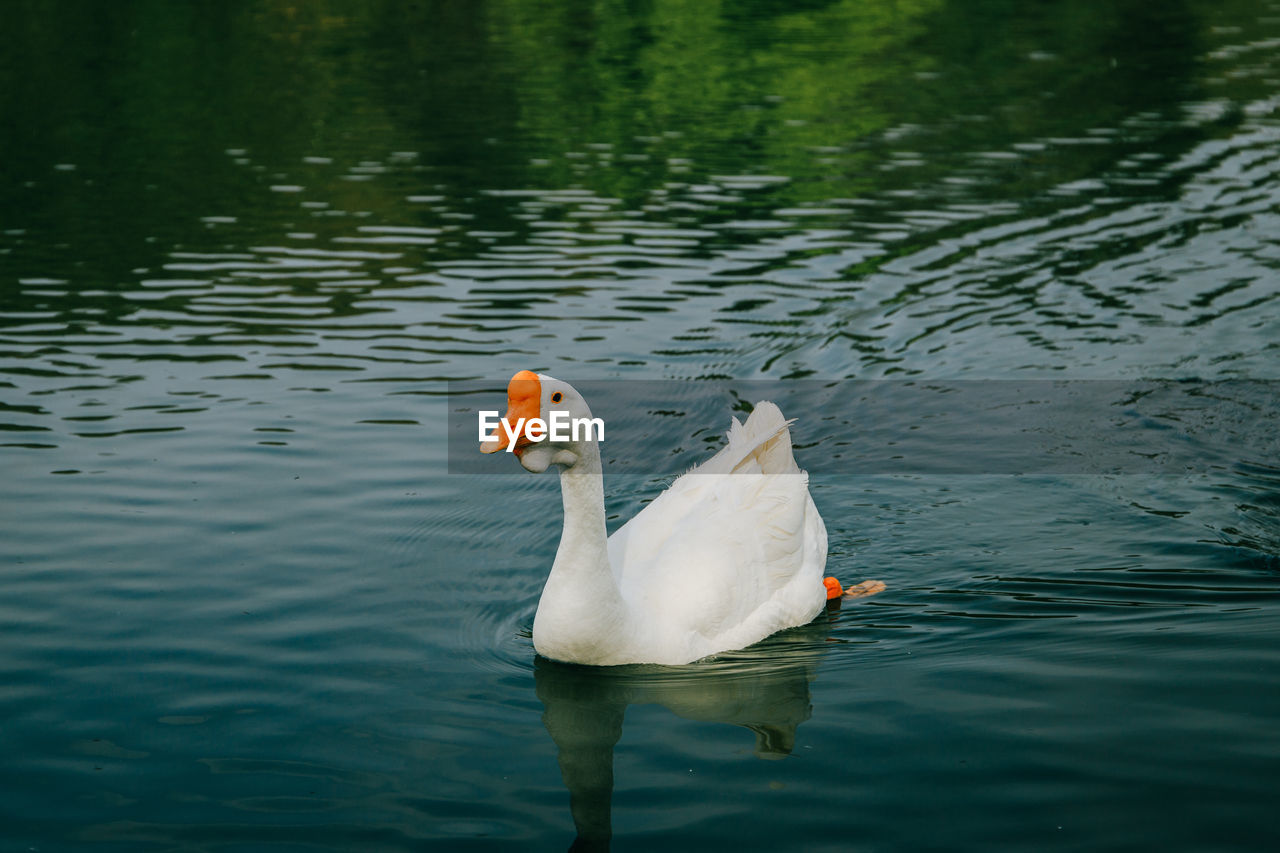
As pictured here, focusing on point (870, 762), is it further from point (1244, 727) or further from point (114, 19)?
point (114, 19)

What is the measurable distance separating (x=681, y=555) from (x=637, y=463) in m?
3.18

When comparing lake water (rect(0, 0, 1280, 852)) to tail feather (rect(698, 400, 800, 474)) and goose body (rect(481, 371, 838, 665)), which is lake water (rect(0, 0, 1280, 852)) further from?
tail feather (rect(698, 400, 800, 474))

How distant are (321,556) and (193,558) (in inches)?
36.9

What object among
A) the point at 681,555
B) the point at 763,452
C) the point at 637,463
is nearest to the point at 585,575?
the point at 681,555

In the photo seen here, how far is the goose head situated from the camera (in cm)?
662

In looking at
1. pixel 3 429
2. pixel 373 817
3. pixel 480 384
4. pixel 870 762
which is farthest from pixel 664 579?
pixel 3 429

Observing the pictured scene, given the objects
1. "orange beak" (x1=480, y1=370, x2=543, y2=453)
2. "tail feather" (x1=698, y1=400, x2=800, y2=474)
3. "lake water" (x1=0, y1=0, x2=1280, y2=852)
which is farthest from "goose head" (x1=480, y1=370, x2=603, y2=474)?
"tail feather" (x1=698, y1=400, x2=800, y2=474)

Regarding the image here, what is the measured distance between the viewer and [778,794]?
6.46 m

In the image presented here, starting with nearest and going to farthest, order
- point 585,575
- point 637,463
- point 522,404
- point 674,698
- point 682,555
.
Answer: point 522,404 → point 585,575 → point 674,698 → point 682,555 → point 637,463

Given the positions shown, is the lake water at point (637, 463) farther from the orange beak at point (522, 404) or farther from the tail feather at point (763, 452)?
the orange beak at point (522, 404)

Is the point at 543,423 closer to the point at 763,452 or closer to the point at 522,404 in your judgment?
the point at 522,404

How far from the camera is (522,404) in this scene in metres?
6.70

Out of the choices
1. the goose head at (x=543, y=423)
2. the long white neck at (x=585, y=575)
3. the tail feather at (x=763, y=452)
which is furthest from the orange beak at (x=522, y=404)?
the tail feather at (x=763, y=452)

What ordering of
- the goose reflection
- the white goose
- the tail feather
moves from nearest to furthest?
the goose reflection → the white goose → the tail feather
